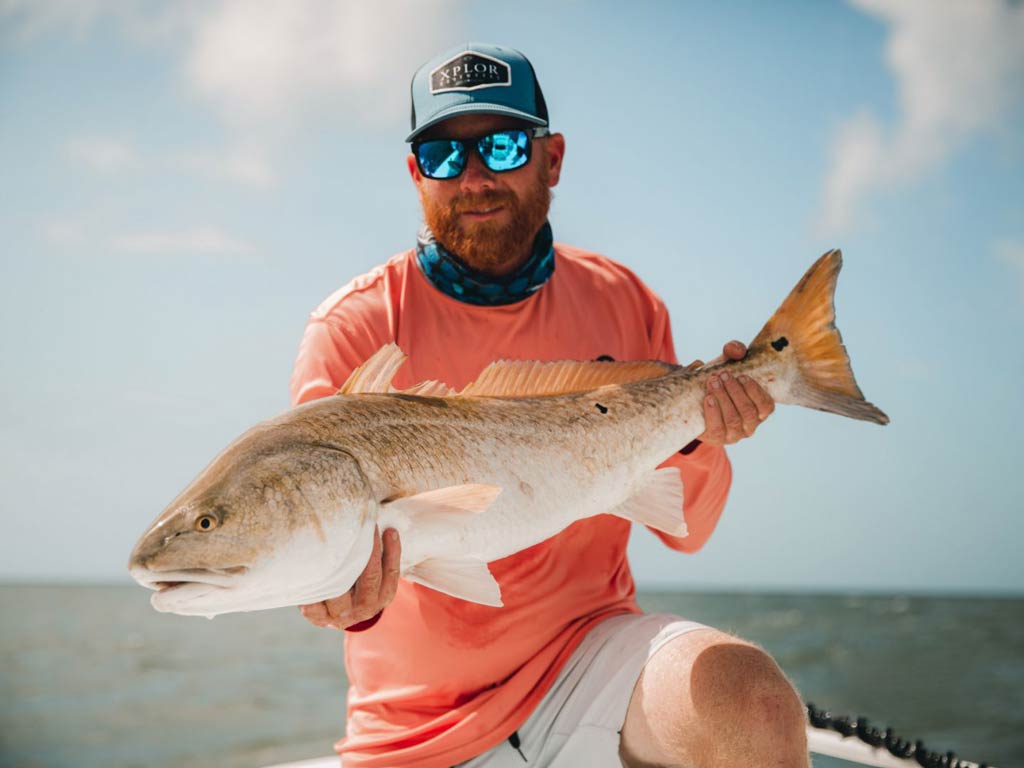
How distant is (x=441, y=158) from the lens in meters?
4.12

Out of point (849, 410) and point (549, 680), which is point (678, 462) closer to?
point (849, 410)

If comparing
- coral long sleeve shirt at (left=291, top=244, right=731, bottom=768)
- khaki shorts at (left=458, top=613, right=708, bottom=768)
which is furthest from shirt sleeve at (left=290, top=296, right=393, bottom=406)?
khaki shorts at (left=458, top=613, right=708, bottom=768)

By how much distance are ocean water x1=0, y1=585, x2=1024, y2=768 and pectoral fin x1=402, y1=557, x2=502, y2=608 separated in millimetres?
2846

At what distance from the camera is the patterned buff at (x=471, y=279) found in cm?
416

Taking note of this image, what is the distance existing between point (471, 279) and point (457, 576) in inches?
71.6

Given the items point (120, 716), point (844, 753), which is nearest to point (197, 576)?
point (844, 753)

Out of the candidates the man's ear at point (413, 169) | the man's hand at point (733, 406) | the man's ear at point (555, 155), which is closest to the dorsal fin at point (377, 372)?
the man's hand at point (733, 406)

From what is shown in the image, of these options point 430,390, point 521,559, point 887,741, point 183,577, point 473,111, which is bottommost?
point 887,741

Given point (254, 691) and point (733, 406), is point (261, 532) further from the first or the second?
point (254, 691)

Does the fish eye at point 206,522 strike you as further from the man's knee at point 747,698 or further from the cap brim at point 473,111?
the cap brim at point 473,111

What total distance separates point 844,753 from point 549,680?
1.92m

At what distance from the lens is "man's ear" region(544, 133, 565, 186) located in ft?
14.9

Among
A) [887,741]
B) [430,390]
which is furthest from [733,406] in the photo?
[887,741]

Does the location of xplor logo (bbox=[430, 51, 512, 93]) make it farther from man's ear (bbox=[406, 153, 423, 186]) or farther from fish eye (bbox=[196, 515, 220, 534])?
fish eye (bbox=[196, 515, 220, 534])
